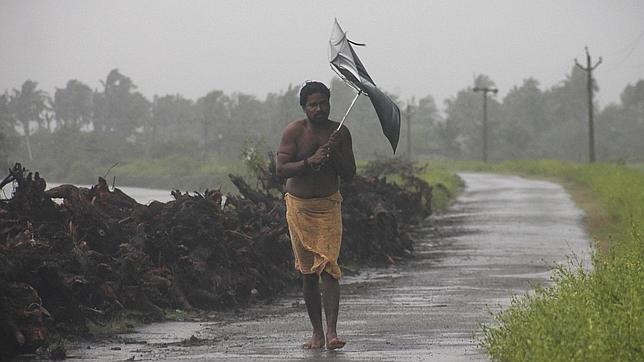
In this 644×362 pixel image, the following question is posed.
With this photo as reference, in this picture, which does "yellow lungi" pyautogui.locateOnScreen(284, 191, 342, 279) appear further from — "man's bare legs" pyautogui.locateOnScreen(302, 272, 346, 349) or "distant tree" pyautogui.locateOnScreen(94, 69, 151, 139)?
"distant tree" pyautogui.locateOnScreen(94, 69, 151, 139)

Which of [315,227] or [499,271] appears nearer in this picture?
[315,227]

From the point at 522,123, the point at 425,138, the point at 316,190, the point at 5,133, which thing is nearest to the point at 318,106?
the point at 316,190

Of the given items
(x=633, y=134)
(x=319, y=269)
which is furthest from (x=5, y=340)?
(x=633, y=134)

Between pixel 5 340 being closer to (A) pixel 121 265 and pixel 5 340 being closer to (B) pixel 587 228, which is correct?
(A) pixel 121 265

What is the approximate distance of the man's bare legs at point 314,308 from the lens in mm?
8781

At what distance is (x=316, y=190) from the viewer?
8883 mm

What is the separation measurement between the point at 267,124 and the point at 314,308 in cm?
6979

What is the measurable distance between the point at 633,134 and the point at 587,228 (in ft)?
400

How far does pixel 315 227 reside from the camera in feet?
29.2

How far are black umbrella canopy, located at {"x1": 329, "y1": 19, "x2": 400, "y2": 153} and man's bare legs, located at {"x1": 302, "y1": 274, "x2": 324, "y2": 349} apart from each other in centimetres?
116

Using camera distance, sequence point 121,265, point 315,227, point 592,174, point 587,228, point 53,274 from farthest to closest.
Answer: point 592,174, point 587,228, point 121,265, point 53,274, point 315,227

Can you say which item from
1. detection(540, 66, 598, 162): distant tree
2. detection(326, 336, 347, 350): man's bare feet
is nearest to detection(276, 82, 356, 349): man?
detection(326, 336, 347, 350): man's bare feet

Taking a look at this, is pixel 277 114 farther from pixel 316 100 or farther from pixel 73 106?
pixel 316 100

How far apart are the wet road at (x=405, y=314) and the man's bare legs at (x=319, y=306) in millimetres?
157
